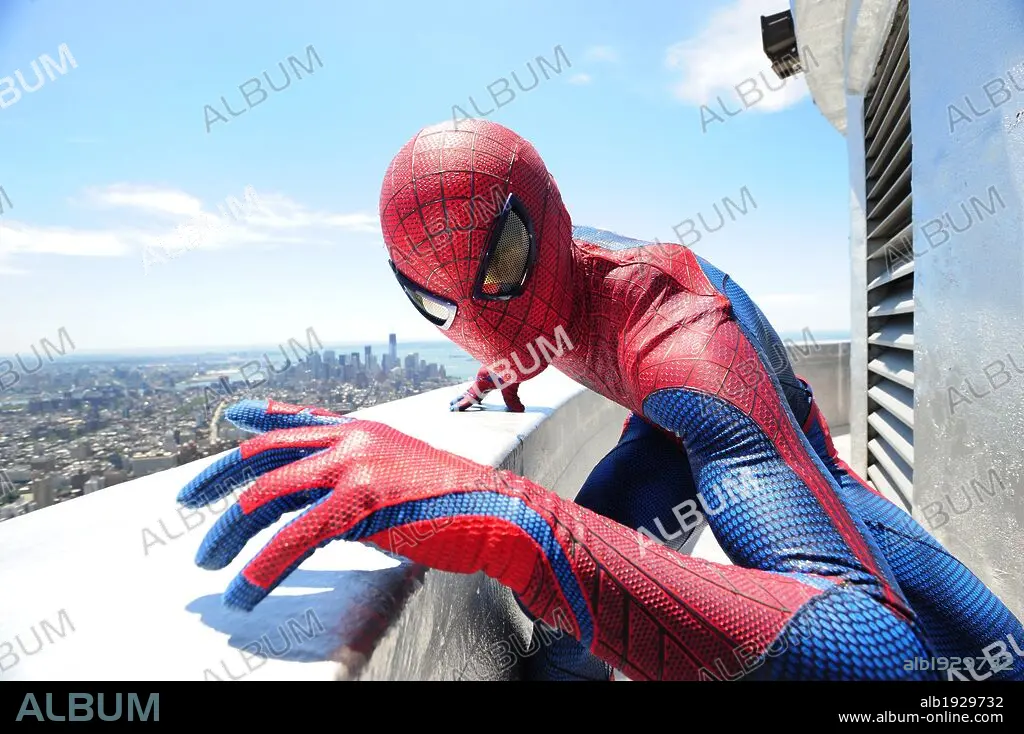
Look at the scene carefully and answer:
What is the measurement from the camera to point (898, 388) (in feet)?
10.1

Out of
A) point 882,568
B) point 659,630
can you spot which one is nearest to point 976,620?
point 882,568

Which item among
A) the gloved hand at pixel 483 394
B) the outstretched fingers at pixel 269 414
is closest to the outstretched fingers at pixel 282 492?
the outstretched fingers at pixel 269 414

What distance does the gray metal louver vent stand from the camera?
2725 millimetres

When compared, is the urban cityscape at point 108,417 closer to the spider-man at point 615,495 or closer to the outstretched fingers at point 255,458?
the outstretched fingers at point 255,458

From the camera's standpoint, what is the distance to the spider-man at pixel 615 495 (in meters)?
0.63

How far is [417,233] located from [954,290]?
1.95 meters

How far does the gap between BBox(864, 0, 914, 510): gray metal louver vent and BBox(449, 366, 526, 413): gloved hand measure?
6.33 feet

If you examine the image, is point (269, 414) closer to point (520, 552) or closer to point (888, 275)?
point (520, 552)

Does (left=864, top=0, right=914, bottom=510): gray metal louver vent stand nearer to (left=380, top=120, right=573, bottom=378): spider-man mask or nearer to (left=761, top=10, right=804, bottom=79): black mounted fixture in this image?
(left=761, top=10, right=804, bottom=79): black mounted fixture

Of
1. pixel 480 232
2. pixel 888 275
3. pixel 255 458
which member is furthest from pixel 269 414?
pixel 888 275

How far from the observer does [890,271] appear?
10.3ft

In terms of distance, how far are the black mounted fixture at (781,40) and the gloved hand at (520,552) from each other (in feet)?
16.1

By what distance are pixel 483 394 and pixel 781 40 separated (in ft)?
14.0

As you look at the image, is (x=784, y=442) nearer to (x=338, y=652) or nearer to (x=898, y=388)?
(x=338, y=652)
